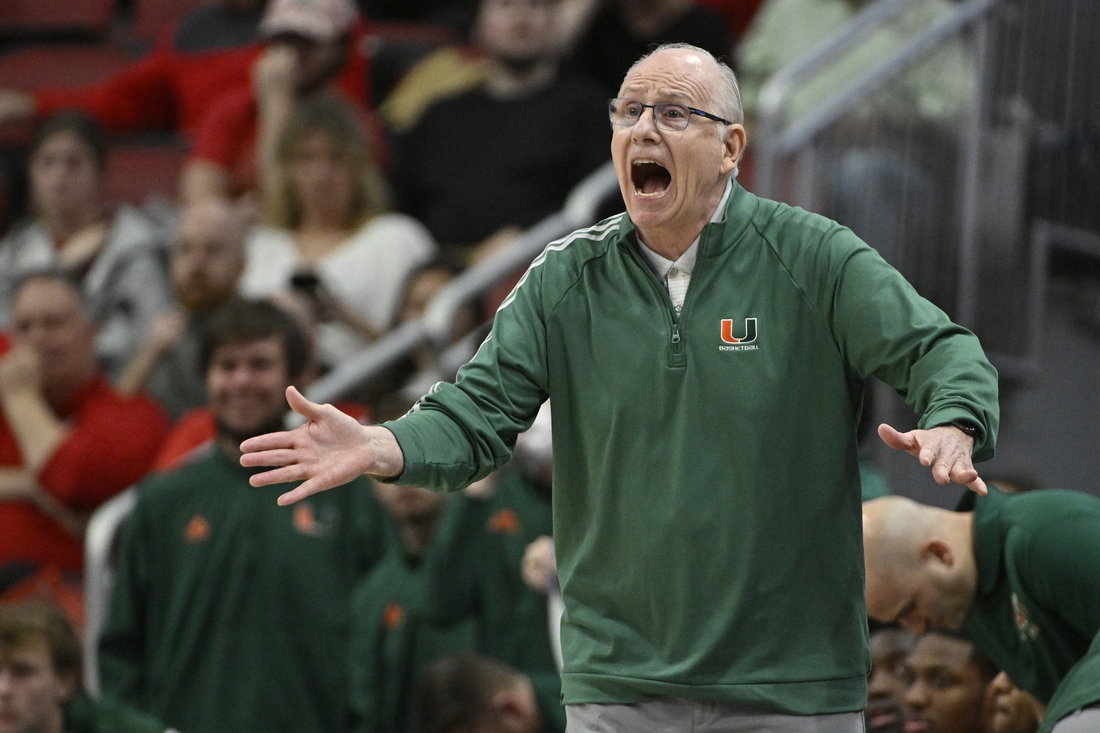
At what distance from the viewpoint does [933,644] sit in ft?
12.7

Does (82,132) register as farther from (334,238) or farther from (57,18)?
(57,18)

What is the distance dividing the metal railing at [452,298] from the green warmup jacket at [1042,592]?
213cm

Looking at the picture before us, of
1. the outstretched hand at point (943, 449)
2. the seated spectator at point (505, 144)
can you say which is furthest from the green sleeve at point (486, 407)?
the seated spectator at point (505, 144)

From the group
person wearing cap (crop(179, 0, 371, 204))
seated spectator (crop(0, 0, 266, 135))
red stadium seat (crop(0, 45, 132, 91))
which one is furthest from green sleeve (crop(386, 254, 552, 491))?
red stadium seat (crop(0, 45, 132, 91))

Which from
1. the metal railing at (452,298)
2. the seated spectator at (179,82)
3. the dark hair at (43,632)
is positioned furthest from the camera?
the seated spectator at (179,82)

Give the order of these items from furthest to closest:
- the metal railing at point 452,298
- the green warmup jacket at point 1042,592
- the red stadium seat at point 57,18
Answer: the red stadium seat at point 57,18 < the metal railing at point 452,298 < the green warmup jacket at point 1042,592

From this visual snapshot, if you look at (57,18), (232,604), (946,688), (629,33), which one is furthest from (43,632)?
(57,18)

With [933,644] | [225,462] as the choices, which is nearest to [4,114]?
[225,462]

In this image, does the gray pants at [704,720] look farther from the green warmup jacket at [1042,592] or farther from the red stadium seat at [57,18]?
the red stadium seat at [57,18]

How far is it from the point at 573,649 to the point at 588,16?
4.21 metres

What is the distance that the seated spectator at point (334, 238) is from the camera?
18.5 feet

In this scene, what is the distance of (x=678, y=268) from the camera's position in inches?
107

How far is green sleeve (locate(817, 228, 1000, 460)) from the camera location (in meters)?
2.38

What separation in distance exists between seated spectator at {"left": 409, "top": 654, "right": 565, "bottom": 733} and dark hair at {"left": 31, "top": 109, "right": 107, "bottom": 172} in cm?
315
